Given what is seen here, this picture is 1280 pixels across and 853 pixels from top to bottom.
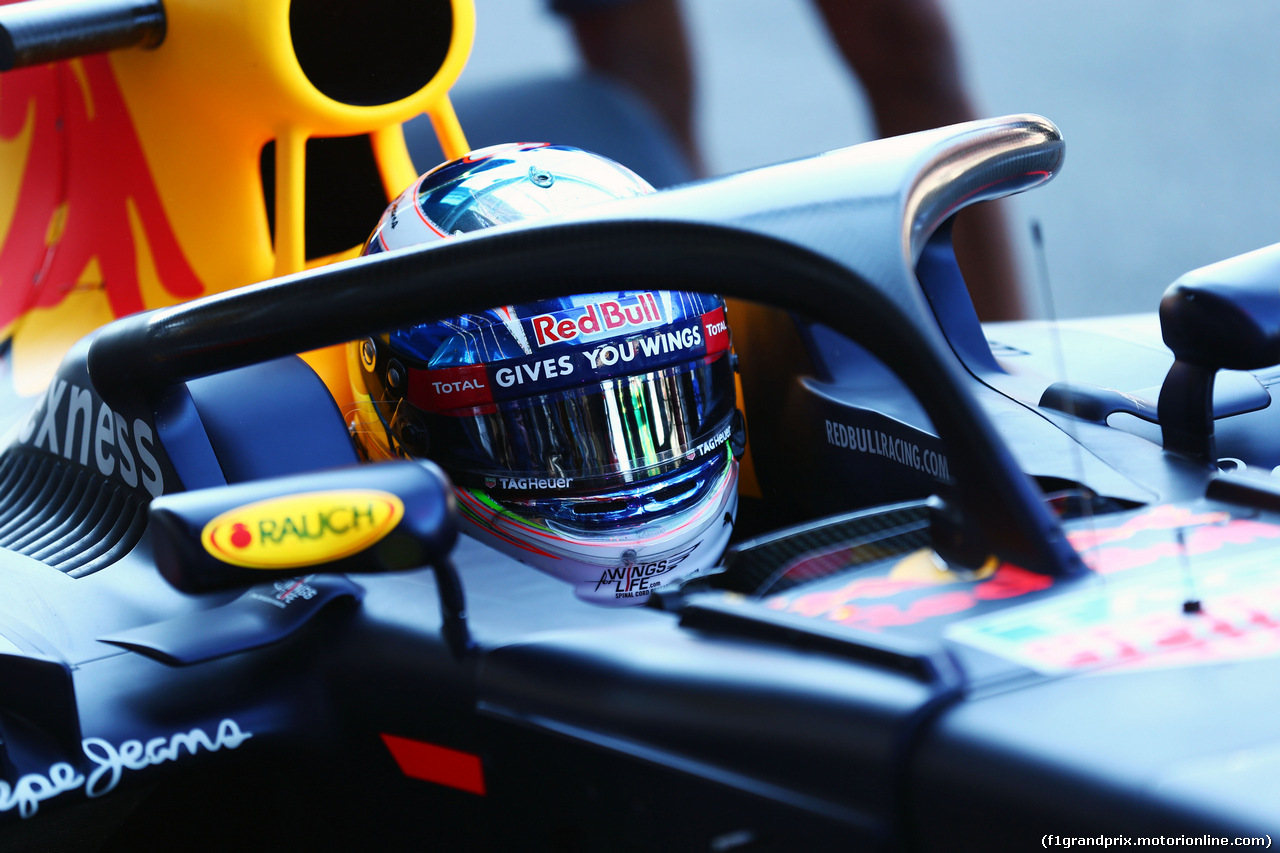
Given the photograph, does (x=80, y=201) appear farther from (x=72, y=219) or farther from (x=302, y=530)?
(x=302, y=530)

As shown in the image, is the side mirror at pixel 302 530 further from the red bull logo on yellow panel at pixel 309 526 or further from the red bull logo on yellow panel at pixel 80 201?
the red bull logo on yellow panel at pixel 80 201

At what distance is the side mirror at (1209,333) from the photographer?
0.94 metres

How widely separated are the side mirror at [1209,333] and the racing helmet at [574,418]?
436 millimetres

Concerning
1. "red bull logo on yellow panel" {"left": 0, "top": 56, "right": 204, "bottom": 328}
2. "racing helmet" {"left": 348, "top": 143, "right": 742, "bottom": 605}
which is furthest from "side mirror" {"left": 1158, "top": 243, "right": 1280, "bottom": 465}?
"red bull logo on yellow panel" {"left": 0, "top": 56, "right": 204, "bottom": 328}

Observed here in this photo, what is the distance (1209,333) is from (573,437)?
0.57 meters

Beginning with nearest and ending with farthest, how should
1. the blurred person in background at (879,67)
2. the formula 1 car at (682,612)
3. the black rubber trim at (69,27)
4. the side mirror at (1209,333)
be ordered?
1. the formula 1 car at (682,612)
2. the side mirror at (1209,333)
3. the black rubber trim at (69,27)
4. the blurred person in background at (879,67)

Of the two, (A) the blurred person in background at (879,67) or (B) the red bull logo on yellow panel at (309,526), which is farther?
(A) the blurred person in background at (879,67)

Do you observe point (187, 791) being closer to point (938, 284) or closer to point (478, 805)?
point (478, 805)

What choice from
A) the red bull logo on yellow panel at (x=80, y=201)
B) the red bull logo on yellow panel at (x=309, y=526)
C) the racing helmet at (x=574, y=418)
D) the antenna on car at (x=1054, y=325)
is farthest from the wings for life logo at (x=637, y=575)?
the red bull logo on yellow panel at (x=80, y=201)

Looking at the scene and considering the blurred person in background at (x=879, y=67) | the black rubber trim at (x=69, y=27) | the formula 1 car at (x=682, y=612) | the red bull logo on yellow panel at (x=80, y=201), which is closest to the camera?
the formula 1 car at (x=682, y=612)

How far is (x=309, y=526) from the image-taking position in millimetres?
713

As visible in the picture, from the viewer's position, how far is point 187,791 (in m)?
0.99

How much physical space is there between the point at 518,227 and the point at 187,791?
0.58 meters

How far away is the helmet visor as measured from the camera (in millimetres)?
1144
